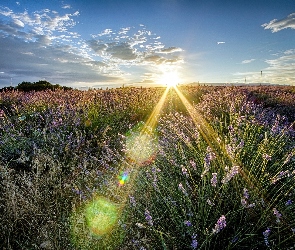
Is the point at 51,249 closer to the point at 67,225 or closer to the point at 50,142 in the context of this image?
the point at 67,225

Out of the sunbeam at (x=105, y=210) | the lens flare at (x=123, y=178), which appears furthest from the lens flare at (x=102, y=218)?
the lens flare at (x=123, y=178)

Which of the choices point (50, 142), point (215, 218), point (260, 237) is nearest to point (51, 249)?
point (215, 218)

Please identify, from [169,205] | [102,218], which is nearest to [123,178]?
[102,218]

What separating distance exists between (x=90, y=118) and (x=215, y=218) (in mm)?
4498

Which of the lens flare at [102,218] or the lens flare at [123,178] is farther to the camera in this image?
the lens flare at [123,178]

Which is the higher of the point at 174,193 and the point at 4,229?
the point at 174,193

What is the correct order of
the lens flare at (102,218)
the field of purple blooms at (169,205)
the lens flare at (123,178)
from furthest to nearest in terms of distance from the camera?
the lens flare at (123,178), the lens flare at (102,218), the field of purple blooms at (169,205)

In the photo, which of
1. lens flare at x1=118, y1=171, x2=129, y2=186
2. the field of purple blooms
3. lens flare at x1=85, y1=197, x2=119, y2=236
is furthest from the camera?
lens flare at x1=118, y1=171, x2=129, y2=186

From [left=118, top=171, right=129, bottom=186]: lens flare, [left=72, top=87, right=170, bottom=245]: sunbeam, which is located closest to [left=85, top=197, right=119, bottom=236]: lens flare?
[left=72, top=87, right=170, bottom=245]: sunbeam

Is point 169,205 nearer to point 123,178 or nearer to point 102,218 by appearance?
point 102,218

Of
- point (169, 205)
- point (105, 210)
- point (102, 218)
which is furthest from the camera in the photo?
point (105, 210)

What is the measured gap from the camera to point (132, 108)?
765 centimetres

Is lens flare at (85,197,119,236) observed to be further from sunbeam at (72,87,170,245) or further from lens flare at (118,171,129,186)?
lens flare at (118,171,129,186)

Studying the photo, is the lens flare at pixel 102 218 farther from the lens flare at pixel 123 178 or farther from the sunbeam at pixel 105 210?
the lens flare at pixel 123 178
